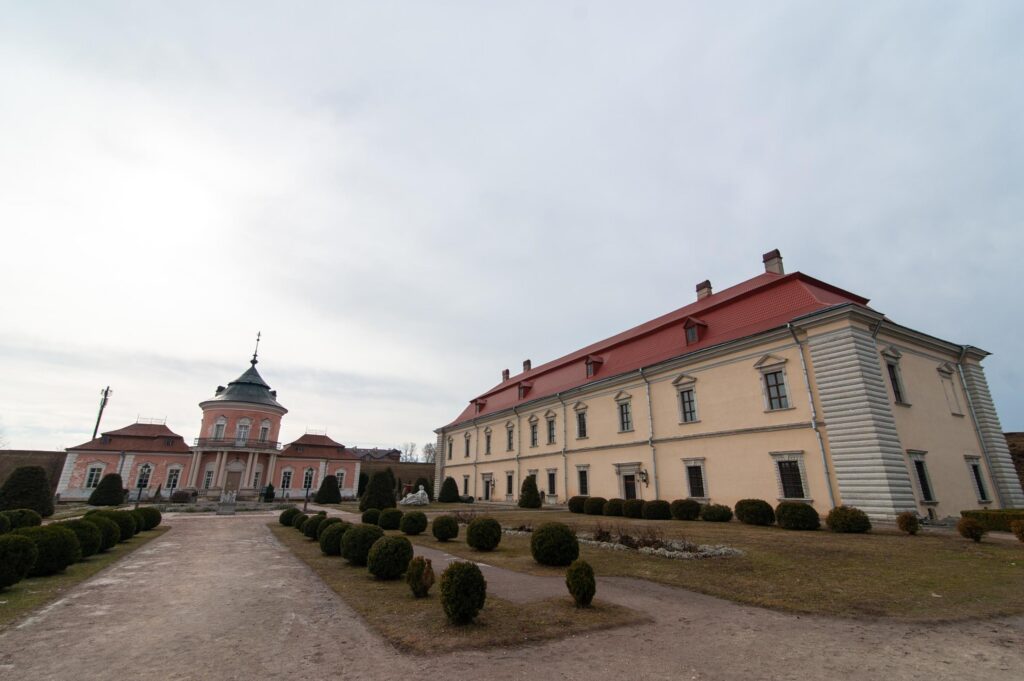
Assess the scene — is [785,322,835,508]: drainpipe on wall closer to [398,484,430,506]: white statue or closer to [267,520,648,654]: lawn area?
[267,520,648,654]: lawn area

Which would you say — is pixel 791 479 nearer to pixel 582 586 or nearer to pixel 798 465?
pixel 798 465

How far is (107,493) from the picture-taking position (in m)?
35.7

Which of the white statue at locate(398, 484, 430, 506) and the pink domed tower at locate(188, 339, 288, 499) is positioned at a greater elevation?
the pink domed tower at locate(188, 339, 288, 499)

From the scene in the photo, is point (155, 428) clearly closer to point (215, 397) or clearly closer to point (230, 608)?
point (215, 397)

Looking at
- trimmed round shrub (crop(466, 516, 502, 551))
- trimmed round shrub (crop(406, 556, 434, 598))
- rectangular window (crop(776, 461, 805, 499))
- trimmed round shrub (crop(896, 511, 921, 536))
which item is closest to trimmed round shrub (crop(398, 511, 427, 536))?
trimmed round shrub (crop(466, 516, 502, 551))

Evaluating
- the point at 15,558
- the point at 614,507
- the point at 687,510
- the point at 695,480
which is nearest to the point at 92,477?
the point at 15,558

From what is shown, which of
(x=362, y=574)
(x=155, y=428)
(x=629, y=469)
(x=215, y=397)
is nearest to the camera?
(x=362, y=574)

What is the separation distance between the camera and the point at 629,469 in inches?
1084

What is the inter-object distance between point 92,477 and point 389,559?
5089 cm

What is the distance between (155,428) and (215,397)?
6.07 m

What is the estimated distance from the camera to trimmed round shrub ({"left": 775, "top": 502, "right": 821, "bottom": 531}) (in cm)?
1662

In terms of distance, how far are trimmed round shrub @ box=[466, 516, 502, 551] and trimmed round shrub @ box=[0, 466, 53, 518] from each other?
25698 mm

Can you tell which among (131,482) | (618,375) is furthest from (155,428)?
(618,375)

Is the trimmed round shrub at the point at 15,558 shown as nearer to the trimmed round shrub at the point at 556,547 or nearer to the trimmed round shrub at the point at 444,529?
the trimmed round shrub at the point at 444,529
